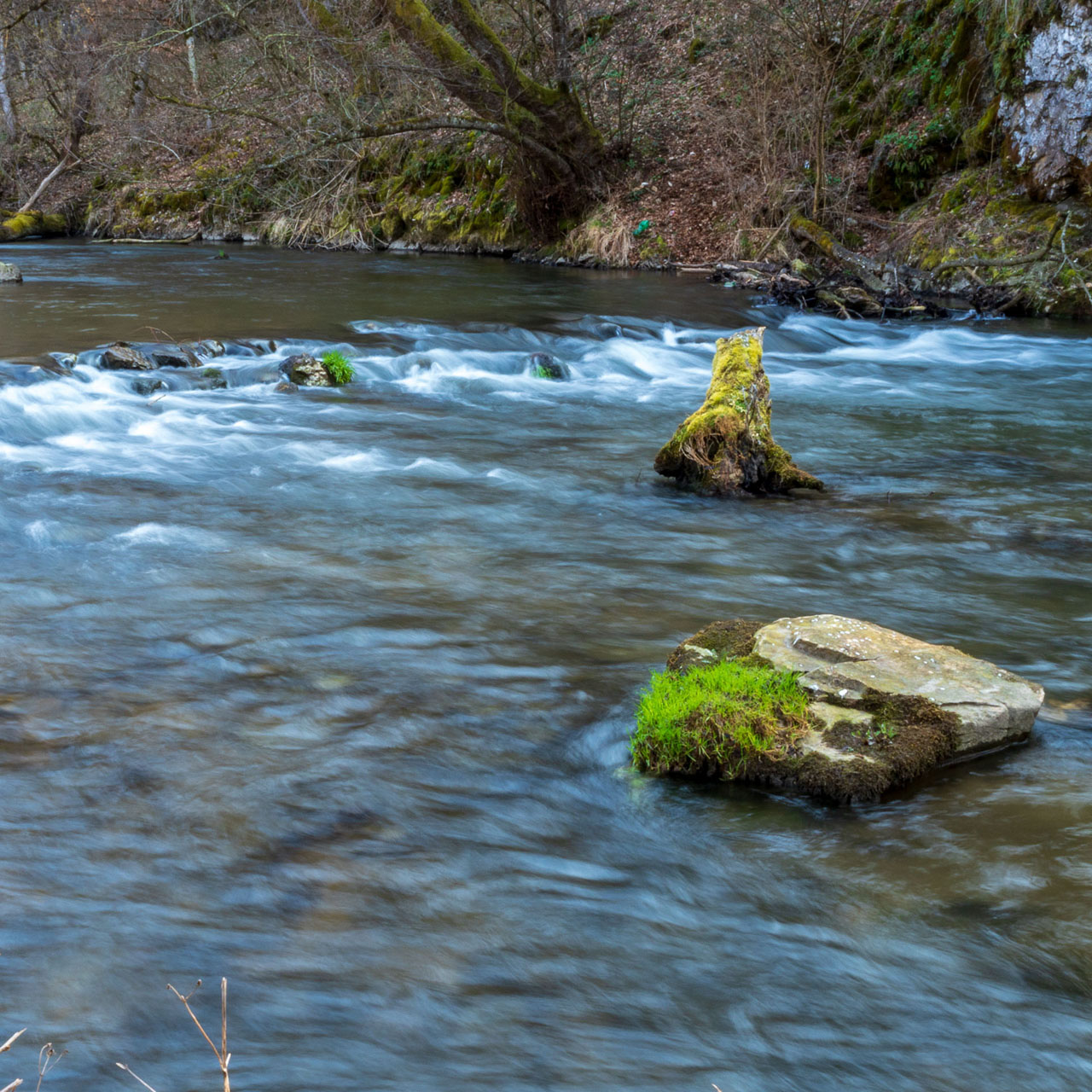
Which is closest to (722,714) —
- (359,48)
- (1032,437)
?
(1032,437)

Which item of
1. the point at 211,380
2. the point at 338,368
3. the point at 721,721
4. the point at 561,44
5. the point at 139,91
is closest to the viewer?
the point at 721,721

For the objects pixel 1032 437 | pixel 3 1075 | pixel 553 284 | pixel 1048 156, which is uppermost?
pixel 1048 156

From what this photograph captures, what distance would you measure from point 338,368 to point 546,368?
89.6 inches

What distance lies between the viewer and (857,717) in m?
3.82

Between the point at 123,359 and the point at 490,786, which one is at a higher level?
the point at 123,359

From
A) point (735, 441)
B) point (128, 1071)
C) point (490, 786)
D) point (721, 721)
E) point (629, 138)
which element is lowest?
point (128, 1071)

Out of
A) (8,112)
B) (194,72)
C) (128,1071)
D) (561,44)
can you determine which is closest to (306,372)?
(128,1071)

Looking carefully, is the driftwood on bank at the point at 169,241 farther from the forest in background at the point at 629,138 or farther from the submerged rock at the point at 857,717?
the submerged rock at the point at 857,717

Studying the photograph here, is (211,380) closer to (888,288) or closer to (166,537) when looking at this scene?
(166,537)

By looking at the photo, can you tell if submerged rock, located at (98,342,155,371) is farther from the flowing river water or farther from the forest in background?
the forest in background

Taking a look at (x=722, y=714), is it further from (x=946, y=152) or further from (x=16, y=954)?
(x=946, y=152)

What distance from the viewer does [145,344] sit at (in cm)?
1138

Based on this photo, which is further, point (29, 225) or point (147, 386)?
point (29, 225)

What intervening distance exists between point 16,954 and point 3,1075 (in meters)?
0.45
